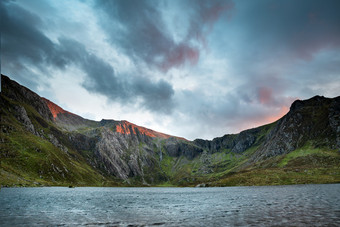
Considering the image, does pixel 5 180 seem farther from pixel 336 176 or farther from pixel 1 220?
pixel 336 176

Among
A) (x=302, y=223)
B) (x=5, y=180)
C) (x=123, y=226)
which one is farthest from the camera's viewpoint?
(x=5, y=180)

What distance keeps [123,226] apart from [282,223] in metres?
21.8

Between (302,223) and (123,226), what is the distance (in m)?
24.1

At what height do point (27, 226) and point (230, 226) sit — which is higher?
point (230, 226)

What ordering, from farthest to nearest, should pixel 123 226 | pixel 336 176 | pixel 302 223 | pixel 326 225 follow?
pixel 336 176, pixel 123 226, pixel 302 223, pixel 326 225

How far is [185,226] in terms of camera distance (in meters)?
30.2

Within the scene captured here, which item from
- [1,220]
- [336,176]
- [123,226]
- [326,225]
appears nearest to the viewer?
[326,225]

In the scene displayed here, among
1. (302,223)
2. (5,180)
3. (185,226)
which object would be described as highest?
(302,223)

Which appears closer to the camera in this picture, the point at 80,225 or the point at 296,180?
the point at 80,225

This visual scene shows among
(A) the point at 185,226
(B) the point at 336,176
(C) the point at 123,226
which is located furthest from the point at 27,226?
(B) the point at 336,176

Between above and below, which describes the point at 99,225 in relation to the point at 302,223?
below

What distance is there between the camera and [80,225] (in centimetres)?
3173

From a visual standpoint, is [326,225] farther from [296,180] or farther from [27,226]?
[296,180]

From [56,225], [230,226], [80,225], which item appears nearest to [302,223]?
[230,226]
